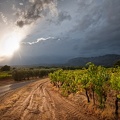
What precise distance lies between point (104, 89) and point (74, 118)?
11.7 ft

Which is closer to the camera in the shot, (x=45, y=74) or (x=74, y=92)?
(x=74, y=92)

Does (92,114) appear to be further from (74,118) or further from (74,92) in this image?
(74,92)

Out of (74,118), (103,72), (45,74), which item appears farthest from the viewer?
(45,74)

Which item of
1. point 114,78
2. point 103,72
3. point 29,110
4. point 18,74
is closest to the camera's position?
point 114,78

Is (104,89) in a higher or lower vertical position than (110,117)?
higher

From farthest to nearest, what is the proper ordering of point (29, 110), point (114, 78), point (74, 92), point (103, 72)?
point (74, 92)
point (29, 110)
point (103, 72)
point (114, 78)

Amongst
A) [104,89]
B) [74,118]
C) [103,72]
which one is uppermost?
[103,72]

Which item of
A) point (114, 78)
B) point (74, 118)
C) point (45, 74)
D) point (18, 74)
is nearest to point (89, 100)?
point (74, 118)

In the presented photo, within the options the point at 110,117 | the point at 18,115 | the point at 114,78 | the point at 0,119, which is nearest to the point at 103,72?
the point at 114,78

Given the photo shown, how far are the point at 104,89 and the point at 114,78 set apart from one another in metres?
2.25

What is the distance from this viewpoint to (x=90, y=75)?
21312mm

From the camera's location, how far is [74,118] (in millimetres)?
18891

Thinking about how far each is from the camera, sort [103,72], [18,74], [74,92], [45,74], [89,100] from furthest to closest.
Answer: [45,74], [18,74], [74,92], [89,100], [103,72]

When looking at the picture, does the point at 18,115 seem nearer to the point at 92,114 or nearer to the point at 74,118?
the point at 74,118
